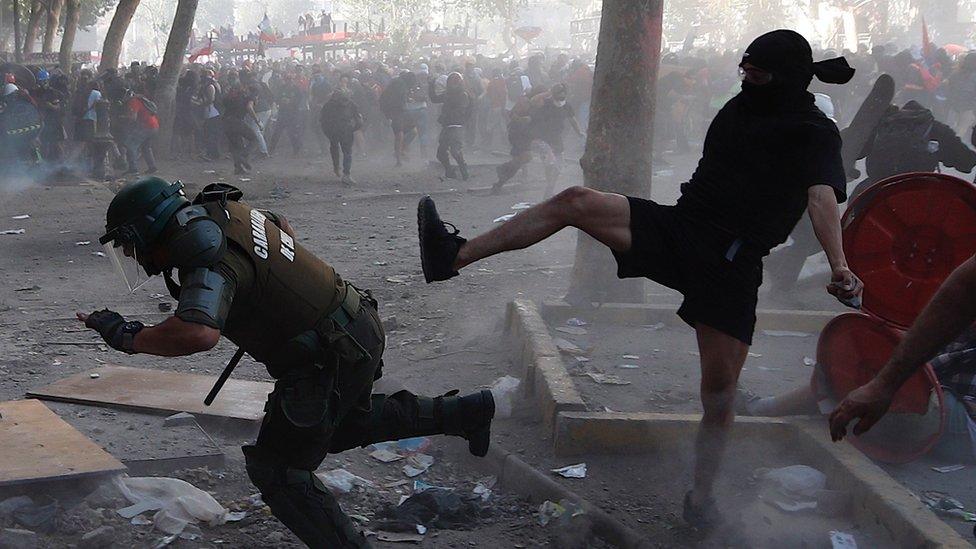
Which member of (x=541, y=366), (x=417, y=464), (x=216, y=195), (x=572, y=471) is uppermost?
(x=216, y=195)

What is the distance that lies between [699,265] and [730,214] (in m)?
0.21

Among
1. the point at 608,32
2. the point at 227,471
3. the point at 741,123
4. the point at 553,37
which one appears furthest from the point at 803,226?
the point at 553,37

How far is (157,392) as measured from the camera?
5.20 m

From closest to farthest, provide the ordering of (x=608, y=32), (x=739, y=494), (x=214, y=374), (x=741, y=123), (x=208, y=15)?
(x=741, y=123)
(x=739, y=494)
(x=214, y=374)
(x=608, y=32)
(x=208, y=15)

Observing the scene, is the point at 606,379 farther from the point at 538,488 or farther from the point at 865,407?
the point at 865,407

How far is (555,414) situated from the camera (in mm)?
4680

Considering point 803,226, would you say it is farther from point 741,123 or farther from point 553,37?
point 553,37

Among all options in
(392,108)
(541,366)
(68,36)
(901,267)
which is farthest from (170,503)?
(68,36)

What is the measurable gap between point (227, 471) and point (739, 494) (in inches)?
89.5

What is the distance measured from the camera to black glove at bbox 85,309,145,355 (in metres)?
2.74

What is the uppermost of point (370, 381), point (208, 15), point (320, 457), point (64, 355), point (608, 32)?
point (208, 15)

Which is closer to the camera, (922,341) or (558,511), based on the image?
(922,341)

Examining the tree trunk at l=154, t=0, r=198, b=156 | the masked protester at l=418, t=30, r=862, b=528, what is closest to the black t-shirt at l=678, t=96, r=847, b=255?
the masked protester at l=418, t=30, r=862, b=528

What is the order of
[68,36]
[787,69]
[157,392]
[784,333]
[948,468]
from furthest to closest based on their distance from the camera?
1. [68,36]
2. [784,333]
3. [157,392]
4. [948,468]
5. [787,69]
